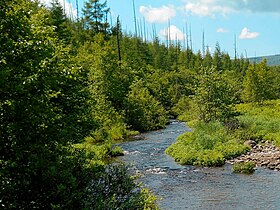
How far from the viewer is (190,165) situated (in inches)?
937

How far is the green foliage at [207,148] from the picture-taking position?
941 inches

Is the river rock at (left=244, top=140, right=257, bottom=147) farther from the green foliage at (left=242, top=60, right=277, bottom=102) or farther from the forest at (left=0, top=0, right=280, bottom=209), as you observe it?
the green foliage at (left=242, top=60, right=277, bottom=102)

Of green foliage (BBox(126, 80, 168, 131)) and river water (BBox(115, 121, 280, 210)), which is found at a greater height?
green foliage (BBox(126, 80, 168, 131))

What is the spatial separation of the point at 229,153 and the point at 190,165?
3178mm

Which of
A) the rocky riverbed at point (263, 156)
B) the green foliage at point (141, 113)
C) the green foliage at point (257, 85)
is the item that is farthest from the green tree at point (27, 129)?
the green foliage at point (257, 85)

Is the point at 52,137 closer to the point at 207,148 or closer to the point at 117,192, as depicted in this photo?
the point at 117,192

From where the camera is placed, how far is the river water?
15.9 metres

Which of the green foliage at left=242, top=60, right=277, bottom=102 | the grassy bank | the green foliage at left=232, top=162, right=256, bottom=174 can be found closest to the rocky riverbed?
the grassy bank

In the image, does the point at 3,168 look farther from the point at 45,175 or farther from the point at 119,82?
the point at 119,82

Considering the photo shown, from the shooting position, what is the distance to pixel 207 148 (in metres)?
26.4

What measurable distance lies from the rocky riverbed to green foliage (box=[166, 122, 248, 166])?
67 centimetres

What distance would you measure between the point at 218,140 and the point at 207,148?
6.00 ft

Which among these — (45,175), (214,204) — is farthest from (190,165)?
(45,175)

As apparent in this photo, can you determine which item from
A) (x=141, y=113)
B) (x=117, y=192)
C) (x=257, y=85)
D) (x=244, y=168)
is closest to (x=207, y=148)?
(x=244, y=168)
